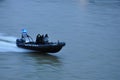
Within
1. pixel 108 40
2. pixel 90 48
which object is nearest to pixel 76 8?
pixel 108 40

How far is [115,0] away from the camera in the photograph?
145 feet

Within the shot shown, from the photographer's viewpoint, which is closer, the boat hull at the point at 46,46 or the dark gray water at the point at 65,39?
the dark gray water at the point at 65,39

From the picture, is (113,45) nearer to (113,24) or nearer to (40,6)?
(113,24)

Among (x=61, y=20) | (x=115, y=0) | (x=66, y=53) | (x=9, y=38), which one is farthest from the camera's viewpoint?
(x=115, y=0)

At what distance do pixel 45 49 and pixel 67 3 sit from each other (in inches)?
853

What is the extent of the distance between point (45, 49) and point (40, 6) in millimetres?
18455

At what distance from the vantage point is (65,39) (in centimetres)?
2306

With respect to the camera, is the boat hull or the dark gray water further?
the boat hull

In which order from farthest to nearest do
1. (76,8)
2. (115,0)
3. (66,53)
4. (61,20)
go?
(115,0) → (76,8) → (61,20) → (66,53)

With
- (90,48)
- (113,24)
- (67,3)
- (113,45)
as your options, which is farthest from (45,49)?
(67,3)

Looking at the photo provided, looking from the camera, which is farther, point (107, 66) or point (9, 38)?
point (9, 38)

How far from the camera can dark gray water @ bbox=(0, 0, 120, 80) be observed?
17000mm

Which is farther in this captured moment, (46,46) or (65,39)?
(65,39)

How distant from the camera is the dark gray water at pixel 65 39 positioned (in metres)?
17.0
